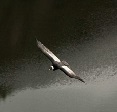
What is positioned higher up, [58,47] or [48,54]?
[48,54]

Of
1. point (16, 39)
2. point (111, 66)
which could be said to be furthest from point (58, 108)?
point (16, 39)

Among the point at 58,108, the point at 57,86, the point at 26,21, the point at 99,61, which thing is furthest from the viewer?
the point at 26,21

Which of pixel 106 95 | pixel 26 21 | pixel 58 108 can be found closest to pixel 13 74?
pixel 58 108

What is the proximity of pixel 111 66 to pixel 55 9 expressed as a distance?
13.8 meters

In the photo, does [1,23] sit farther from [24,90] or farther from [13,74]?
[24,90]

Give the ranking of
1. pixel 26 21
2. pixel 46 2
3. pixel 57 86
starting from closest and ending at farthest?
1. pixel 57 86
2. pixel 26 21
3. pixel 46 2

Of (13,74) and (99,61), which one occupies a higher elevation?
(99,61)

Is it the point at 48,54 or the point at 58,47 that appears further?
the point at 58,47

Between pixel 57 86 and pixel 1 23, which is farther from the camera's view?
pixel 1 23

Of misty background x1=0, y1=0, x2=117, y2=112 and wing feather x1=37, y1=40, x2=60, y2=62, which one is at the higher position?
wing feather x1=37, y1=40, x2=60, y2=62

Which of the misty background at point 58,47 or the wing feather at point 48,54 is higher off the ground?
the wing feather at point 48,54

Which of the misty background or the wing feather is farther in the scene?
the misty background

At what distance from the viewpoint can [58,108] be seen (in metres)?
22.3

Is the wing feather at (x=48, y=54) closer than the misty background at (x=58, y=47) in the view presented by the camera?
Yes
